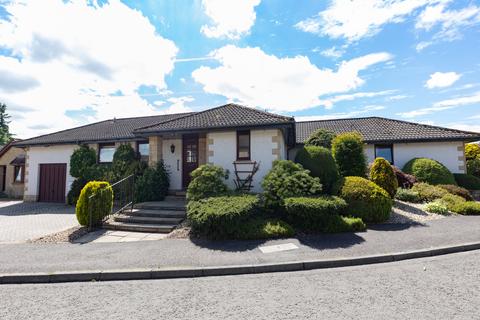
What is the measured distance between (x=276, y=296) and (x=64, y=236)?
21.6 feet

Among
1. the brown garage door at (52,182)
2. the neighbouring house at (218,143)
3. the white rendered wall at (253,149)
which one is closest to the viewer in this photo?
the white rendered wall at (253,149)

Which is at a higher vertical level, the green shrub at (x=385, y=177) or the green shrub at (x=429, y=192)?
the green shrub at (x=385, y=177)

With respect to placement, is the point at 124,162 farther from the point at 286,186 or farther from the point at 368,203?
the point at 368,203

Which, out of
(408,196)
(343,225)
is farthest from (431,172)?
(343,225)

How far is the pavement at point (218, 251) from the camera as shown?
15.0 ft

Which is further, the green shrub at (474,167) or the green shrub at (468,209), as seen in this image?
the green shrub at (474,167)

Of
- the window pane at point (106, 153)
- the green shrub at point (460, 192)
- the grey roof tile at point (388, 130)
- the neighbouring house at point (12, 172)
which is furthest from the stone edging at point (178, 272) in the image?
the neighbouring house at point (12, 172)

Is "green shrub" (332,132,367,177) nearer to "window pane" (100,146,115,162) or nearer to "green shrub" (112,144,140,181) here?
"green shrub" (112,144,140,181)

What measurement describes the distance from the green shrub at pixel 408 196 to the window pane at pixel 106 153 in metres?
14.4

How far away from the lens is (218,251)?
17.3 feet

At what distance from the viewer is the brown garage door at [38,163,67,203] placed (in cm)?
1317

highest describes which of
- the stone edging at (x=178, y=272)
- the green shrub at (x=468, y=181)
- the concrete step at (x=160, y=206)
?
the green shrub at (x=468, y=181)

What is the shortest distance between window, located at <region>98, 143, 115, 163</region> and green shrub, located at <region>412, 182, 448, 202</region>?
15217 millimetres

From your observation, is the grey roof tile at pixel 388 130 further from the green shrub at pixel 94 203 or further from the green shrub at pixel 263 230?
the green shrub at pixel 94 203
